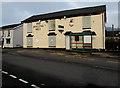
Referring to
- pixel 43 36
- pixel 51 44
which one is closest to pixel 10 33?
pixel 43 36

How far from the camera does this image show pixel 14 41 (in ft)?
122

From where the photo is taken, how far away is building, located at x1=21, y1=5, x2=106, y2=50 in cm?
2240

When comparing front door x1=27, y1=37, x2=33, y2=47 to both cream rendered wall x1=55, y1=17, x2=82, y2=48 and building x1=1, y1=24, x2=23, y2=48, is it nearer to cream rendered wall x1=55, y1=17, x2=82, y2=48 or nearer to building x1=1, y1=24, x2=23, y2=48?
building x1=1, y1=24, x2=23, y2=48

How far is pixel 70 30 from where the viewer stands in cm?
2616

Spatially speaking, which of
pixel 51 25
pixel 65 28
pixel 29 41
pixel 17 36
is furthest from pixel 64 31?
pixel 17 36

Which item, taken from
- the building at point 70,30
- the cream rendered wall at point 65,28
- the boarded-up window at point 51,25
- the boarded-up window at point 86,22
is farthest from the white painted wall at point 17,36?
the boarded-up window at point 86,22

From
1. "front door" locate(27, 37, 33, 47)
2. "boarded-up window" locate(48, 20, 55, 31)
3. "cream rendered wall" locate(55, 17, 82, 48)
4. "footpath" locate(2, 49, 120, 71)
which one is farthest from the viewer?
"front door" locate(27, 37, 33, 47)

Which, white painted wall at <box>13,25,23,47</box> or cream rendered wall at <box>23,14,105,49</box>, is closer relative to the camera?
cream rendered wall at <box>23,14,105,49</box>

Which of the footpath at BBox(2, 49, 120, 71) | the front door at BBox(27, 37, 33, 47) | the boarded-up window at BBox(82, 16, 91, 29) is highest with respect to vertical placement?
the boarded-up window at BBox(82, 16, 91, 29)

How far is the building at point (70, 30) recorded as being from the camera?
22398 mm

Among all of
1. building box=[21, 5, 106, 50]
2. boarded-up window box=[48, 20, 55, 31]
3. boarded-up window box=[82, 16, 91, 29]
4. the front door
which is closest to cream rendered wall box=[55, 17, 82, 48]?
building box=[21, 5, 106, 50]

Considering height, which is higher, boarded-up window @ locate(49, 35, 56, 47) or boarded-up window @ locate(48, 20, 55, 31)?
boarded-up window @ locate(48, 20, 55, 31)

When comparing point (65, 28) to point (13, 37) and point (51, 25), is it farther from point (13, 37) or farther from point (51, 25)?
point (13, 37)

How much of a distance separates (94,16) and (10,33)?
24028 mm
